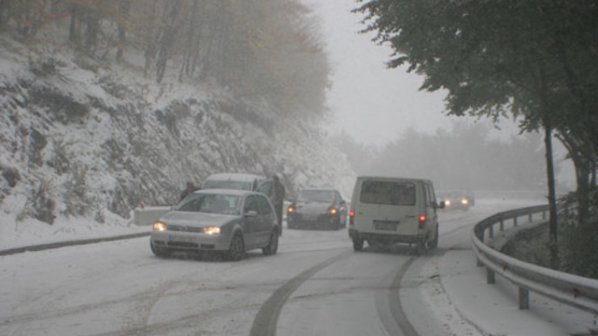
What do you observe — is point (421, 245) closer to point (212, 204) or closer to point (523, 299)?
point (212, 204)

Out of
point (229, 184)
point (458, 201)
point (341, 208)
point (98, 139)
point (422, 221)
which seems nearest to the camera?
point (422, 221)

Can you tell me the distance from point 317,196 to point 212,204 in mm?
13323

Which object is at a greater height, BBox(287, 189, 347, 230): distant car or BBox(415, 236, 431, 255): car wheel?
BBox(287, 189, 347, 230): distant car

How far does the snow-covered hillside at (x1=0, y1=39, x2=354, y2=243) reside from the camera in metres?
20.0

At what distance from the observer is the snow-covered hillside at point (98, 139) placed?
1998 cm

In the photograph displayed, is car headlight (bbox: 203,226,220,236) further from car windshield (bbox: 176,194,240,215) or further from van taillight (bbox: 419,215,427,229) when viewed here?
van taillight (bbox: 419,215,427,229)

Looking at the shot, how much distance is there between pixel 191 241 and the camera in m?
14.5

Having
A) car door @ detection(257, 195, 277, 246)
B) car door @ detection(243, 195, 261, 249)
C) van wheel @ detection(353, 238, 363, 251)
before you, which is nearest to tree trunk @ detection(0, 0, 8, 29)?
car door @ detection(257, 195, 277, 246)

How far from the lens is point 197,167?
31234mm

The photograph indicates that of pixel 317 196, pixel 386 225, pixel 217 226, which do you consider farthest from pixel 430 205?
pixel 317 196

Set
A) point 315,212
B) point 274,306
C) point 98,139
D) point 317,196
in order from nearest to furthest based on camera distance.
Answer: point 274,306 < point 98,139 < point 315,212 < point 317,196

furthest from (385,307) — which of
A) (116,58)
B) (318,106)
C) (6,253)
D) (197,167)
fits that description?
(318,106)

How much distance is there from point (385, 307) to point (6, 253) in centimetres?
814

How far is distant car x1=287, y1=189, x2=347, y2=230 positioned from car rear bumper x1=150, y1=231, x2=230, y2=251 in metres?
13.1
